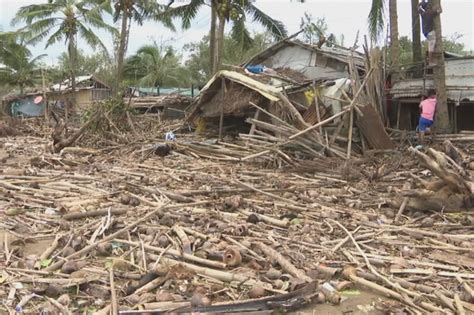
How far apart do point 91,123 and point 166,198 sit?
7.54 metres

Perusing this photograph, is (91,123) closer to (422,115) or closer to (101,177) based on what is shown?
(101,177)

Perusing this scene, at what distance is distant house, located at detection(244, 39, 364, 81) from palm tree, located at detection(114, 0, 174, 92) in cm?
690

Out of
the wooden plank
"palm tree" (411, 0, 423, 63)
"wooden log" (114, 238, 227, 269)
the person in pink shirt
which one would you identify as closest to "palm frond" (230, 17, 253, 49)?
"palm tree" (411, 0, 423, 63)

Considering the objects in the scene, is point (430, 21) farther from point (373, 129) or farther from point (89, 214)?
point (89, 214)

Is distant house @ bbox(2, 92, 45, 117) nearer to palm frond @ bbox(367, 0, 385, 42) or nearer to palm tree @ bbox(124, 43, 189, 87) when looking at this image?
palm tree @ bbox(124, 43, 189, 87)

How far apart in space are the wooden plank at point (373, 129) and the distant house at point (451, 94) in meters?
2.74

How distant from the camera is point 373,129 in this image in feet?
34.9

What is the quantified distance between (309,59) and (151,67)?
17919 millimetres

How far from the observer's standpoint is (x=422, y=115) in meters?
12.0

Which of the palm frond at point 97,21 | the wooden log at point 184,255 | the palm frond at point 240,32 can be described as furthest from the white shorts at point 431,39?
the palm frond at point 97,21

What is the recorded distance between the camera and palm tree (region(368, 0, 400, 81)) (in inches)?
616

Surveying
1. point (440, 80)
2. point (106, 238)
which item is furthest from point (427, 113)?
point (106, 238)

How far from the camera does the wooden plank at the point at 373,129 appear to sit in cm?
1048

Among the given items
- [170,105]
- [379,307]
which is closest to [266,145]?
[379,307]
